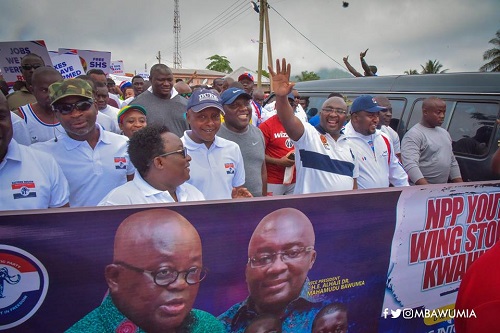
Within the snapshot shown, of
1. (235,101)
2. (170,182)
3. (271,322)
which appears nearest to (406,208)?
(271,322)

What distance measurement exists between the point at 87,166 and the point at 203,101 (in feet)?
3.08

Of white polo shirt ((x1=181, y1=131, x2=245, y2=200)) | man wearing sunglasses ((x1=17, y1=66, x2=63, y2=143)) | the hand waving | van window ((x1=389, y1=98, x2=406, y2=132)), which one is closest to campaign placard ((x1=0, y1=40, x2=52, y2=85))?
man wearing sunglasses ((x1=17, y1=66, x2=63, y2=143))

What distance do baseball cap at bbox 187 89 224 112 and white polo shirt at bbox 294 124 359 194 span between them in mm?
716

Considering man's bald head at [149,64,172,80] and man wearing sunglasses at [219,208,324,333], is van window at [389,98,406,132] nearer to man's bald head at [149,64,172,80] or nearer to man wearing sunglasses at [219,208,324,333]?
man's bald head at [149,64,172,80]

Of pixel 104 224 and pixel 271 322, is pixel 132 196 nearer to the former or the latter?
pixel 104 224

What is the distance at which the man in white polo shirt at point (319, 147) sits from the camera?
9.43ft

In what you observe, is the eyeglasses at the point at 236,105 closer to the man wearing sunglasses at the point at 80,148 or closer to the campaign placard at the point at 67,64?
the man wearing sunglasses at the point at 80,148

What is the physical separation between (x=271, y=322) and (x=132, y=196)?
96 cm

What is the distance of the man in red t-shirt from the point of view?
4.09 m

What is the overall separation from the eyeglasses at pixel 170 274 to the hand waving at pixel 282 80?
1567mm

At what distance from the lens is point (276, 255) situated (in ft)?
6.14

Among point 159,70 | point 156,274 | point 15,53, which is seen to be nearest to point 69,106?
point 156,274

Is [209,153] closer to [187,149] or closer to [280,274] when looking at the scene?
[187,149]

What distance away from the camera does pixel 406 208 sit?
2.16 meters
